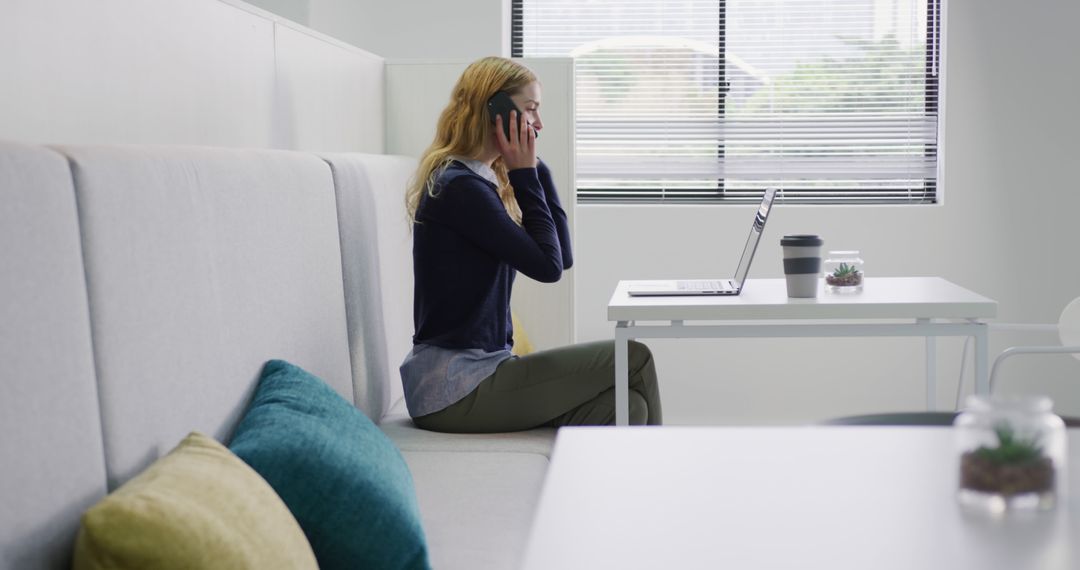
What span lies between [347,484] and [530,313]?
2345mm

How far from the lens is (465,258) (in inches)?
101

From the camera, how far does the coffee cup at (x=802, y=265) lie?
280 cm

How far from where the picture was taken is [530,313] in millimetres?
3826

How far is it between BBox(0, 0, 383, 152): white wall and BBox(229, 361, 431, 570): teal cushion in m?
0.55

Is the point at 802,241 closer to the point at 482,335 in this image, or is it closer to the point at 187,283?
the point at 482,335

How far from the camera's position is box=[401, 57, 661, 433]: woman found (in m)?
2.55

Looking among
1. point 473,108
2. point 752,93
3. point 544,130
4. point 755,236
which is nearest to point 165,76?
point 473,108

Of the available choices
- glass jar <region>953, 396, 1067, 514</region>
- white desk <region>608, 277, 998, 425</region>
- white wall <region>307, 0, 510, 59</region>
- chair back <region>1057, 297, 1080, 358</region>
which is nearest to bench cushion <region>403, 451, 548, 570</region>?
white desk <region>608, 277, 998, 425</region>

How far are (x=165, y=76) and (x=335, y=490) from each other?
0.99 m

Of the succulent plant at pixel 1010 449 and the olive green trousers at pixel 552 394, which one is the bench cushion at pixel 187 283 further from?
the succulent plant at pixel 1010 449

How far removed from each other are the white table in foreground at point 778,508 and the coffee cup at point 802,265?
5.14 ft

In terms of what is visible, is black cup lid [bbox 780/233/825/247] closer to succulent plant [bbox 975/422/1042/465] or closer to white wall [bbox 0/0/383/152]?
white wall [bbox 0/0/383/152]

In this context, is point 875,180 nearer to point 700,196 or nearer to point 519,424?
point 700,196

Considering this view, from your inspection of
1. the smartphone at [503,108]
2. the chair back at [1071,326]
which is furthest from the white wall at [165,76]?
the chair back at [1071,326]
